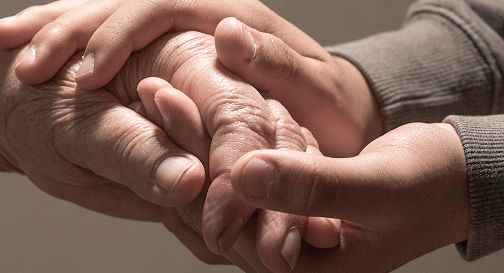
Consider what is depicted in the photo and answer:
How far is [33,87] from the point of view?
27.8 inches

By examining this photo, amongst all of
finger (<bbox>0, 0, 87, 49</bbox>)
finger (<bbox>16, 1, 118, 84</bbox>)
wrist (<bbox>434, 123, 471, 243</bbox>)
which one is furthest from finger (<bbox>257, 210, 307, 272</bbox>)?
finger (<bbox>0, 0, 87, 49</bbox>)

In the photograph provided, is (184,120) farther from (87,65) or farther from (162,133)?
(87,65)

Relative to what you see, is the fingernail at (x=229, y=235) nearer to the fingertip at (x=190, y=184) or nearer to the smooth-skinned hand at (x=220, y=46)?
the fingertip at (x=190, y=184)

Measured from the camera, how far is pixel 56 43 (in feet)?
2.24

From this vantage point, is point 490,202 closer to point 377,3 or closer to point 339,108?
point 339,108

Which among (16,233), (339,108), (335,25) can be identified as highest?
(339,108)

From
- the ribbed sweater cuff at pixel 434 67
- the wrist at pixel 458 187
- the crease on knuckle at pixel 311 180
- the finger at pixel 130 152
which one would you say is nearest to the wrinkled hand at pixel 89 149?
the finger at pixel 130 152

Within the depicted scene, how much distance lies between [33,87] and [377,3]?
0.82 meters

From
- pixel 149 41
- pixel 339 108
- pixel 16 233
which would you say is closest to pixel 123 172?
pixel 149 41

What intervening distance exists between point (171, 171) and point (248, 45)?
16 cm

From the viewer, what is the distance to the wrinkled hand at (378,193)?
0.49m

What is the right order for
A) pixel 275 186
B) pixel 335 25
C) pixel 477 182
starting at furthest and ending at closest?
1. pixel 335 25
2. pixel 477 182
3. pixel 275 186

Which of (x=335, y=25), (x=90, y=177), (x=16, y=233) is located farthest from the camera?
(x=335, y=25)

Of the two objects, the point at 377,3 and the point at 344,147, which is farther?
the point at 377,3
